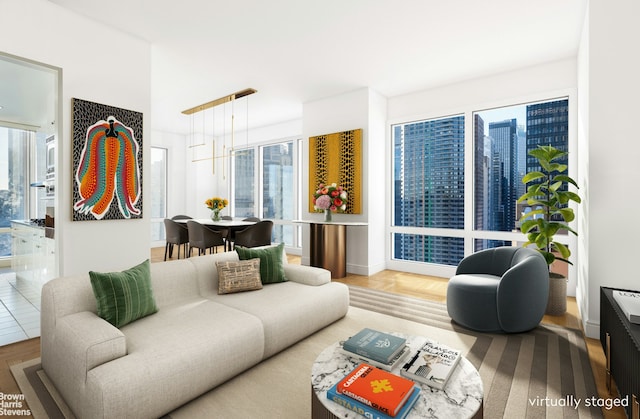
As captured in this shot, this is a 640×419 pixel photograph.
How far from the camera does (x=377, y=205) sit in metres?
5.27

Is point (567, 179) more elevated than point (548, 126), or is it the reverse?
point (548, 126)

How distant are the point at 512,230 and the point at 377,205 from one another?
6.35ft

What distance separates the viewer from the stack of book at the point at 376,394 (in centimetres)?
121

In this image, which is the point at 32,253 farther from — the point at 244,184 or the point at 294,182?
the point at 244,184

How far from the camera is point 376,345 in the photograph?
5.54ft

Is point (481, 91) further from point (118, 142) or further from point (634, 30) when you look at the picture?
point (118, 142)

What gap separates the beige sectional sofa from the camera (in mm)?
1550

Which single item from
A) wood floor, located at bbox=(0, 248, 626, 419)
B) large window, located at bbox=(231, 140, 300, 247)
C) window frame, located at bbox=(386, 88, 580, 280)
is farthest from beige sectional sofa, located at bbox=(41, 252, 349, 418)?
large window, located at bbox=(231, 140, 300, 247)

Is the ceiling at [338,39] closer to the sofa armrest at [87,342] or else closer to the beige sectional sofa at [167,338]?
the beige sectional sofa at [167,338]

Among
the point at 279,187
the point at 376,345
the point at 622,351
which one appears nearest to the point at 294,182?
the point at 279,187

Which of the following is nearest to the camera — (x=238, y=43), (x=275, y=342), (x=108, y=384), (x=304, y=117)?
(x=108, y=384)

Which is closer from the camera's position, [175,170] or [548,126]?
[548,126]

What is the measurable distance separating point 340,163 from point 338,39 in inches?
81.9

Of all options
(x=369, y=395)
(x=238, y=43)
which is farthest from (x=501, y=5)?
(x=369, y=395)
